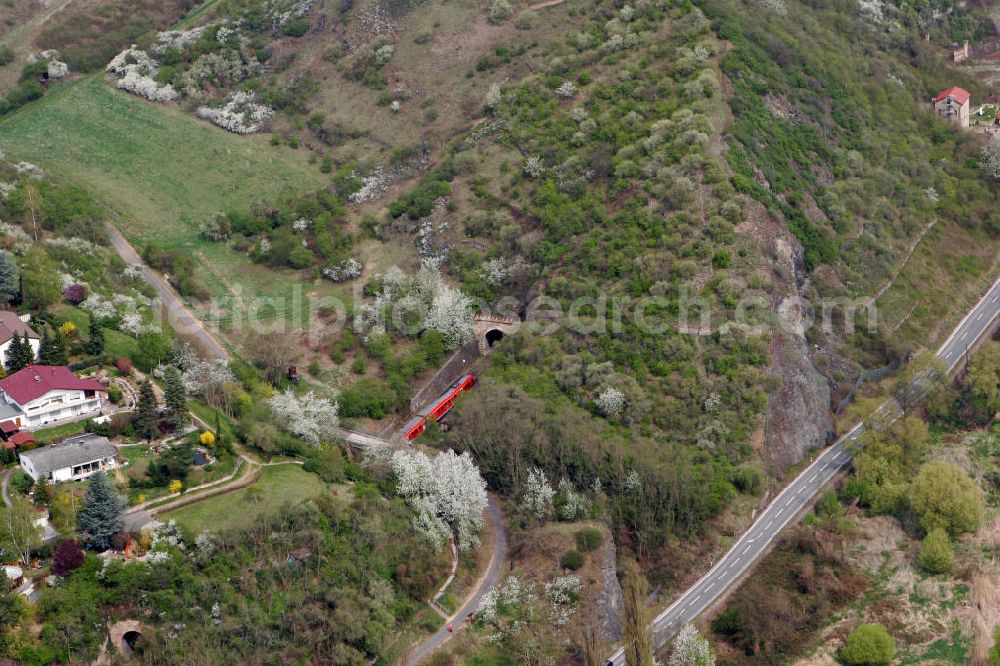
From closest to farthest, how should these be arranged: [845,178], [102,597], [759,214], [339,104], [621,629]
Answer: [102,597]
[621,629]
[759,214]
[845,178]
[339,104]

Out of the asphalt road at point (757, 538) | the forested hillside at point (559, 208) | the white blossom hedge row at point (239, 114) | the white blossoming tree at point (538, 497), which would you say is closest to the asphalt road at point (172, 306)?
the forested hillside at point (559, 208)

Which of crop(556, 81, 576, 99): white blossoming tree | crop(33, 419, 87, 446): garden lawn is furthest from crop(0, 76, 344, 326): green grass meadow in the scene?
crop(33, 419, 87, 446): garden lawn

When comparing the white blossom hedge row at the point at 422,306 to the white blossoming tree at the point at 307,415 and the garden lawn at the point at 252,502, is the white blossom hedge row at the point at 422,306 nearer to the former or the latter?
the white blossoming tree at the point at 307,415

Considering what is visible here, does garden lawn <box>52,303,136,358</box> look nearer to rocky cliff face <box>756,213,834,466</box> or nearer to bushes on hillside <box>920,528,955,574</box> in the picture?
rocky cliff face <box>756,213,834,466</box>

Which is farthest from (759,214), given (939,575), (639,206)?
(939,575)

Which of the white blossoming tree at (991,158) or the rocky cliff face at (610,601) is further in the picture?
the white blossoming tree at (991,158)

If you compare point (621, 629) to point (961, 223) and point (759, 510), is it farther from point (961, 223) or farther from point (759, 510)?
point (961, 223)

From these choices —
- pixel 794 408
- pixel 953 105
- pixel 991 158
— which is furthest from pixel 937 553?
pixel 953 105
